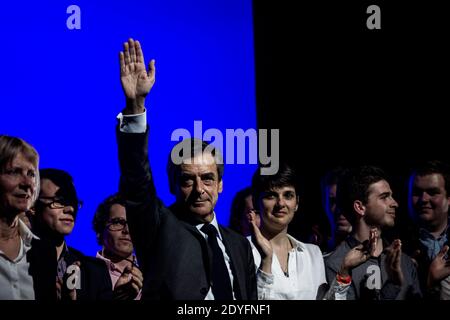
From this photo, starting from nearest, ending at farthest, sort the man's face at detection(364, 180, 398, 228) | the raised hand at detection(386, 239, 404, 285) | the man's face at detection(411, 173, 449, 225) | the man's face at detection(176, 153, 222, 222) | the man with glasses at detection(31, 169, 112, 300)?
the man's face at detection(176, 153, 222, 222), the man with glasses at detection(31, 169, 112, 300), the raised hand at detection(386, 239, 404, 285), the man's face at detection(364, 180, 398, 228), the man's face at detection(411, 173, 449, 225)

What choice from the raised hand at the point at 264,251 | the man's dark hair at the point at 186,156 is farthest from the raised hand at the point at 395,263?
the man's dark hair at the point at 186,156

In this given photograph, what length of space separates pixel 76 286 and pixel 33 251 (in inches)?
14.1

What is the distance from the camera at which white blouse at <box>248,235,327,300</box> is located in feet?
12.9

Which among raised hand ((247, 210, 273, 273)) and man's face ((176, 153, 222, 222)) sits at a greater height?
Answer: man's face ((176, 153, 222, 222))

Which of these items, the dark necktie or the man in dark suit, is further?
the dark necktie

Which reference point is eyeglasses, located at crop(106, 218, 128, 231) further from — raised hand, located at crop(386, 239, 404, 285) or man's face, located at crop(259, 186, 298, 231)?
raised hand, located at crop(386, 239, 404, 285)

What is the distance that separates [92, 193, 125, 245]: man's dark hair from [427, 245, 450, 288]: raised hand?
163cm

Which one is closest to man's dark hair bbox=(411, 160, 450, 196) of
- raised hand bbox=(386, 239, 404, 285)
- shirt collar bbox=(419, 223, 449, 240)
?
shirt collar bbox=(419, 223, 449, 240)

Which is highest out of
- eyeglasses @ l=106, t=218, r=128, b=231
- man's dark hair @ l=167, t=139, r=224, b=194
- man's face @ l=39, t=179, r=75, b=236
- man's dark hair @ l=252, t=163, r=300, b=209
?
man's dark hair @ l=167, t=139, r=224, b=194

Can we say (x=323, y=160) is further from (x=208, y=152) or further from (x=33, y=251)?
(x=33, y=251)

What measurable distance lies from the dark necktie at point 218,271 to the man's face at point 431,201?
1326 millimetres

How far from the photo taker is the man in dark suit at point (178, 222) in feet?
11.6

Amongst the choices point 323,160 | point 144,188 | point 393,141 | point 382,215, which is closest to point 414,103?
point 393,141

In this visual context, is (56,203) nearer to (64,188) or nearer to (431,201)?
(64,188)
